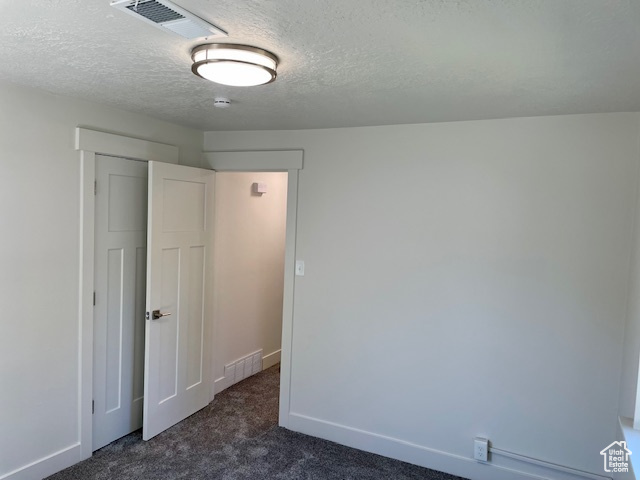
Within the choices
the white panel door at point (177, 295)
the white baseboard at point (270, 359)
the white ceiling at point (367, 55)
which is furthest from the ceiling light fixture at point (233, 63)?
the white baseboard at point (270, 359)

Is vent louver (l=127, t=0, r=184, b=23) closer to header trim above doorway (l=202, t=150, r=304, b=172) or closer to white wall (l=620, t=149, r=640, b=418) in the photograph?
header trim above doorway (l=202, t=150, r=304, b=172)

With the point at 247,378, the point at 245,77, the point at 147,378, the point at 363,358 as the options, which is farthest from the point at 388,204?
the point at 247,378

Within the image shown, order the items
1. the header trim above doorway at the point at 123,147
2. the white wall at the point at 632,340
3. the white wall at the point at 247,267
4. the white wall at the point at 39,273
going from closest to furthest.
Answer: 1. the white wall at the point at 632,340
2. the white wall at the point at 39,273
3. the header trim above doorway at the point at 123,147
4. the white wall at the point at 247,267

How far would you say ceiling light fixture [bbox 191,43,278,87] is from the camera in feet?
5.48

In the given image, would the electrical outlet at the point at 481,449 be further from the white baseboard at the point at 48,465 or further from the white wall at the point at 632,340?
the white baseboard at the point at 48,465

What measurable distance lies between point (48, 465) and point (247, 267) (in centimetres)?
223

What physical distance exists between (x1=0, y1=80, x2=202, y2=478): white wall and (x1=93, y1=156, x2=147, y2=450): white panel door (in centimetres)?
19

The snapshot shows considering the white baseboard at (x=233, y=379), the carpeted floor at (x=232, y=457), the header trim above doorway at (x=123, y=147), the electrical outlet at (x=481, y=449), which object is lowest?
the carpeted floor at (x=232, y=457)

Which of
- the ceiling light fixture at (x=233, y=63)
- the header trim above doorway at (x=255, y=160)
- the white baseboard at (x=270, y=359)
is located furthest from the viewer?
the white baseboard at (x=270, y=359)

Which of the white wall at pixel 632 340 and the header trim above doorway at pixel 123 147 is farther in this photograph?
the header trim above doorway at pixel 123 147

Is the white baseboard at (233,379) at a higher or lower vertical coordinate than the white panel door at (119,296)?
lower

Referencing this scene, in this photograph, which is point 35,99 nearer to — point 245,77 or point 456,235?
point 245,77

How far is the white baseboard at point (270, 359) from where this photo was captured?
472 centimetres

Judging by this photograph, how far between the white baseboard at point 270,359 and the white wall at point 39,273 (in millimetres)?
2124
